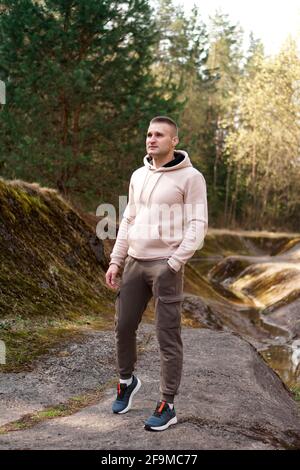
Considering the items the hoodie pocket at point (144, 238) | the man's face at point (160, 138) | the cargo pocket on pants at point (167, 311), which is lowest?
the cargo pocket on pants at point (167, 311)

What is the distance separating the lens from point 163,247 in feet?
17.5

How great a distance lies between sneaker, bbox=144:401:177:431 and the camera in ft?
16.7

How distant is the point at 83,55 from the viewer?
1018 inches

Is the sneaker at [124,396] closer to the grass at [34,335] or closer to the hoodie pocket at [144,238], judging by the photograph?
the hoodie pocket at [144,238]

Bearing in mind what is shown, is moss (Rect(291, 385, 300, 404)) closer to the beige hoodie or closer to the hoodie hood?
the beige hoodie

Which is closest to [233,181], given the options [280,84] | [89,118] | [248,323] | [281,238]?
[281,238]

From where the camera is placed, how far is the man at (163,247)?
522 cm

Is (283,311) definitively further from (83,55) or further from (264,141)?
(264,141)

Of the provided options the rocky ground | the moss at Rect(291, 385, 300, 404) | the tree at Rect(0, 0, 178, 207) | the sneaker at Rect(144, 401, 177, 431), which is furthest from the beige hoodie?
the tree at Rect(0, 0, 178, 207)

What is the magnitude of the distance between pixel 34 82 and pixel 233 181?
41.2 metres

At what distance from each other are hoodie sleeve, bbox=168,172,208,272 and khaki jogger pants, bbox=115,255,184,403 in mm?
149

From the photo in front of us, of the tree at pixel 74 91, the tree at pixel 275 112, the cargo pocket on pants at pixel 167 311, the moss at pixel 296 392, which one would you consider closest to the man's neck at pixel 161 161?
the cargo pocket on pants at pixel 167 311

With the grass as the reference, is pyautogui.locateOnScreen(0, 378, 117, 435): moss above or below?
above

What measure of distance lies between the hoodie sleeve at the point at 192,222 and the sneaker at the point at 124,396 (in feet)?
4.76
